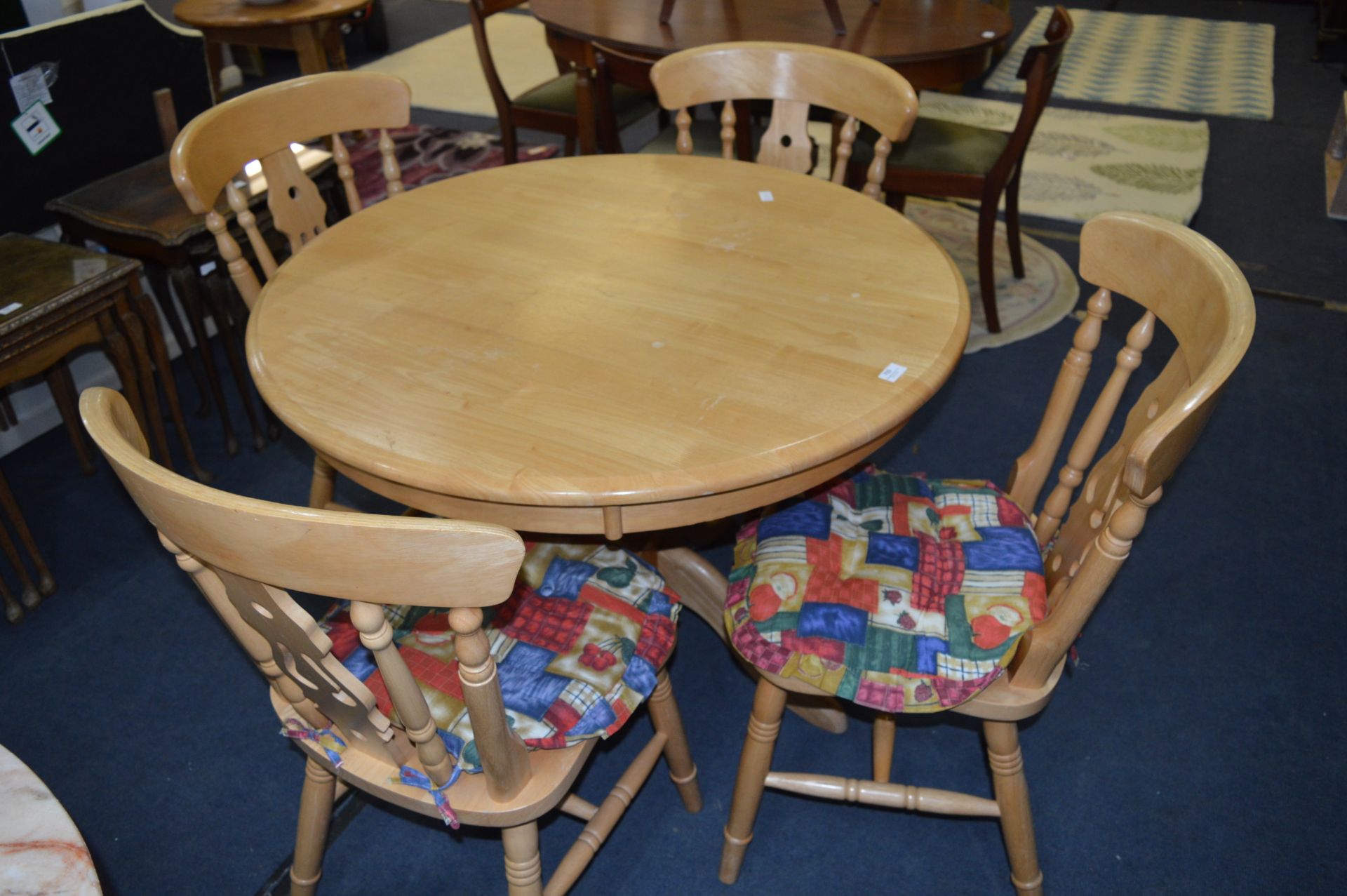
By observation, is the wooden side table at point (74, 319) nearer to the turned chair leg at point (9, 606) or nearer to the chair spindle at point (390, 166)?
the turned chair leg at point (9, 606)

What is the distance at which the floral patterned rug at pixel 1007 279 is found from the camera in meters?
2.93

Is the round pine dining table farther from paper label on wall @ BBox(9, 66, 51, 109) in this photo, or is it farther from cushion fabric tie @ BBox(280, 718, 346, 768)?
paper label on wall @ BBox(9, 66, 51, 109)

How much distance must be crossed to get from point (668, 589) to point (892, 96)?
1.10 m

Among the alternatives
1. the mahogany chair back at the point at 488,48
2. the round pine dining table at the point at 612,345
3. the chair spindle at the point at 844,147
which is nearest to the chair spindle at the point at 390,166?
the round pine dining table at the point at 612,345

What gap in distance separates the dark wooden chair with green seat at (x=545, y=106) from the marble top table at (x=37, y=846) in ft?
8.53

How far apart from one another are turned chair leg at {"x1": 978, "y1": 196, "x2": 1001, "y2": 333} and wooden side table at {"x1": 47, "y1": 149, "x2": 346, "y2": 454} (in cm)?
181

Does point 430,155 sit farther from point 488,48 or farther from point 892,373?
point 892,373

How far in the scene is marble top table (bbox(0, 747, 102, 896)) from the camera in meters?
0.70

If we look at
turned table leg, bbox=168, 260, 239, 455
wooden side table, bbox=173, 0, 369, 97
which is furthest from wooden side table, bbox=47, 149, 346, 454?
wooden side table, bbox=173, 0, 369, 97

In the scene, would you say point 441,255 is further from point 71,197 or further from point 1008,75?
point 1008,75

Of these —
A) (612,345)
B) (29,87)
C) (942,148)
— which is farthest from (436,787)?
(942,148)

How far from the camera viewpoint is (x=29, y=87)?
7.30 feet

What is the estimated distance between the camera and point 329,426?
1.17m

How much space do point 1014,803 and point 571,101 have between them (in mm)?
2634
